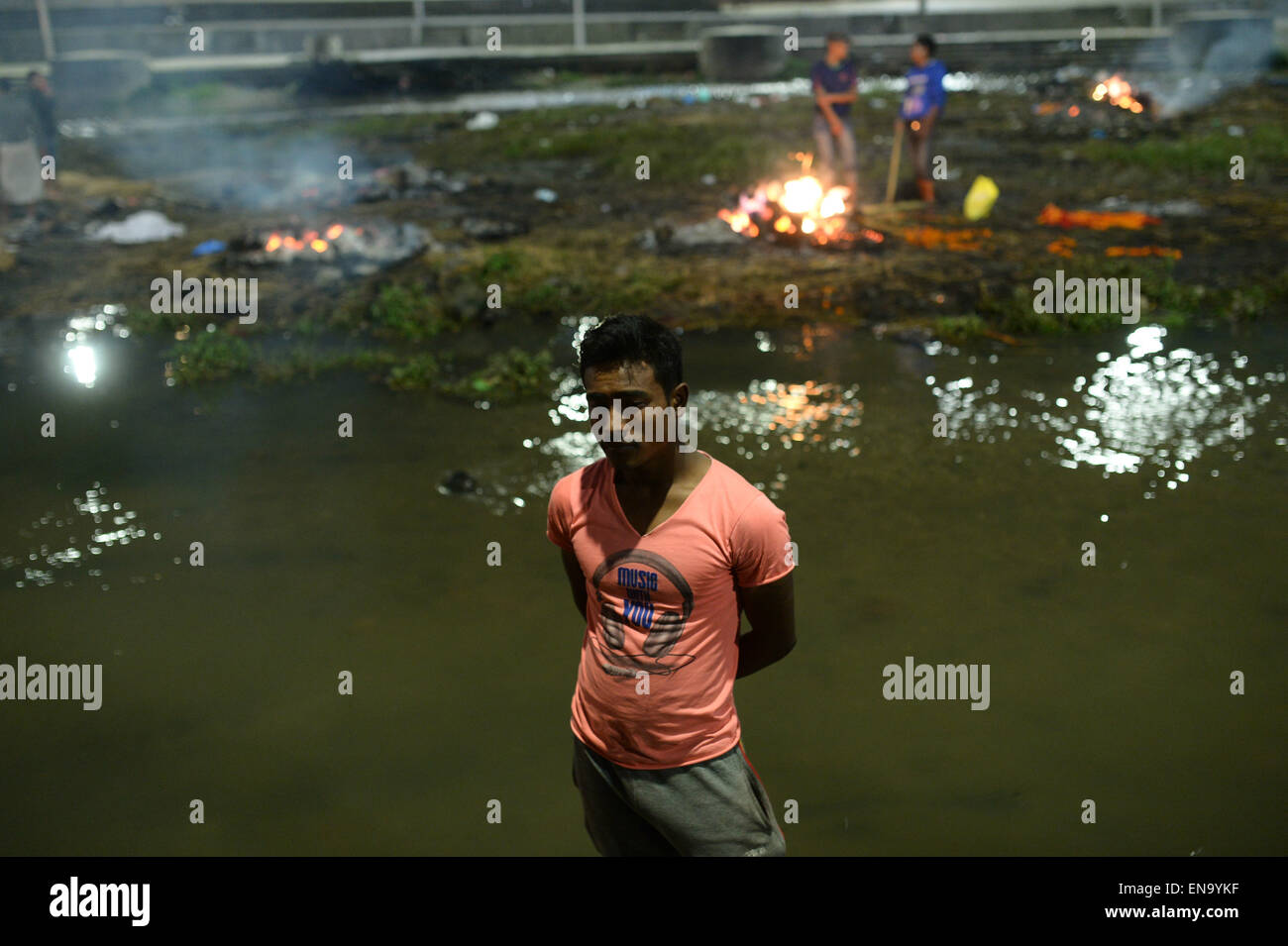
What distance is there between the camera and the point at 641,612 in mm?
2707

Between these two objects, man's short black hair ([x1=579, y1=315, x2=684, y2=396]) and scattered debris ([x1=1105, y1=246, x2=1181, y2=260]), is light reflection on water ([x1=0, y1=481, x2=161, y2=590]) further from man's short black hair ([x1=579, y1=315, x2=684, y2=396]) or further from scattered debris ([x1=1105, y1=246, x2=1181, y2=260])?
scattered debris ([x1=1105, y1=246, x2=1181, y2=260])

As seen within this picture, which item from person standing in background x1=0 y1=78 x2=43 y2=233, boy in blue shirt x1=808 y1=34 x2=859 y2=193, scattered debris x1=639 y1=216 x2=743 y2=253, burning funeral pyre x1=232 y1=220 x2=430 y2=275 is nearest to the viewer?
burning funeral pyre x1=232 y1=220 x2=430 y2=275

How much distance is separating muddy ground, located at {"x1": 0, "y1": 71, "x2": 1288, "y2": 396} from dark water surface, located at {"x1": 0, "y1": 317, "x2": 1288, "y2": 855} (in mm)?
1249

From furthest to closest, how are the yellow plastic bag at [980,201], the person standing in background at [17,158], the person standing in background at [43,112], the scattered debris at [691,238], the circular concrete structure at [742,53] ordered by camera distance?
the circular concrete structure at [742,53]
the person standing in background at [43,112]
the person standing in background at [17,158]
the yellow plastic bag at [980,201]
the scattered debris at [691,238]

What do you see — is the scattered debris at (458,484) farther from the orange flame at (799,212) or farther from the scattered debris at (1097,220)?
the scattered debris at (1097,220)

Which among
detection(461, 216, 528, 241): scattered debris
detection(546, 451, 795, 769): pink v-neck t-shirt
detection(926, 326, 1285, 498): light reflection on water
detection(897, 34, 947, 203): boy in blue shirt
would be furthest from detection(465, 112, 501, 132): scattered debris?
detection(546, 451, 795, 769): pink v-neck t-shirt

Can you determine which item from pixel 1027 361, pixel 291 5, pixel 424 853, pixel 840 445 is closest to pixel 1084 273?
pixel 1027 361

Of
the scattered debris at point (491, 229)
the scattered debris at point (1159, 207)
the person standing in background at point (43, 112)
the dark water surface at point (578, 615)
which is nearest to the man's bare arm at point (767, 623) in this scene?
the dark water surface at point (578, 615)

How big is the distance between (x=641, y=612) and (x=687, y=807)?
0.47 m

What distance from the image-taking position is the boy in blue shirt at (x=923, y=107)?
12867 mm

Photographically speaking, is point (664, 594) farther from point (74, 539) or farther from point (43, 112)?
point (43, 112)

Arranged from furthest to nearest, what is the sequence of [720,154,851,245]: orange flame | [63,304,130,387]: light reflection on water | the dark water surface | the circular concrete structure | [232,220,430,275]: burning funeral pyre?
the circular concrete structure → [720,154,851,245]: orange flame → [232,220,430,275]: burning funeral pyre → [63,304,130,387]: light reflection on water → the dark water surface

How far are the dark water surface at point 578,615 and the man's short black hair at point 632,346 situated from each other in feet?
6.62

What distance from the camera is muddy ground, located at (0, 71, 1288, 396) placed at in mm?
9188
